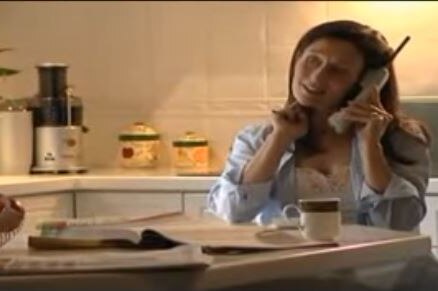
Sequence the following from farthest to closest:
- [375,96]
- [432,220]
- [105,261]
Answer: [432,220] → [375,96] → [105,261]

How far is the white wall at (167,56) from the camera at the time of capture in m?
3.41

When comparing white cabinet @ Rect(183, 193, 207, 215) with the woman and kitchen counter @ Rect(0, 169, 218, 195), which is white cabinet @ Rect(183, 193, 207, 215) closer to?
kitchen counter @ Rect(0, 169, 218, 195)

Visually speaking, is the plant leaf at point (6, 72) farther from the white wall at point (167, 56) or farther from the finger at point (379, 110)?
the finger at point (379, 110)

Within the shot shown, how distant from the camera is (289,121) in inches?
87.3

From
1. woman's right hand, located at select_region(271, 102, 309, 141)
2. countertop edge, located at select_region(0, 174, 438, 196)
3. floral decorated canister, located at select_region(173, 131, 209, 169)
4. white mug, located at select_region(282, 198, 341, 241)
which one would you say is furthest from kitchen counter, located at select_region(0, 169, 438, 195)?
white mug, located at select_region(282, 198, 341, 241)

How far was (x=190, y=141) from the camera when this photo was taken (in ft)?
11.0

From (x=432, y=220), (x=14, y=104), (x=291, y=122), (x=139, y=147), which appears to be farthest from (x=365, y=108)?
(x=14, y=104)

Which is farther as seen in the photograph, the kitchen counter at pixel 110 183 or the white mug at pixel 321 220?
A: the kitchen counter at pixel 110 183

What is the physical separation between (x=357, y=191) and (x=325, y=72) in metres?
0.26

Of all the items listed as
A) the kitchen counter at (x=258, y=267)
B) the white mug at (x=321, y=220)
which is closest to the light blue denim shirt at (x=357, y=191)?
the kitchen counter at (x=258, y=267)

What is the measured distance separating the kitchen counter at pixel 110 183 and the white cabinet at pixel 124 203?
0.8 inches

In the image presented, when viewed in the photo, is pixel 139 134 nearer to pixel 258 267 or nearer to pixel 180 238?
pixel 180 238

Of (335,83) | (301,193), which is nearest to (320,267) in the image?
(301,193)

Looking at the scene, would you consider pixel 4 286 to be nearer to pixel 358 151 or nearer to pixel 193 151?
pixel 358 151
